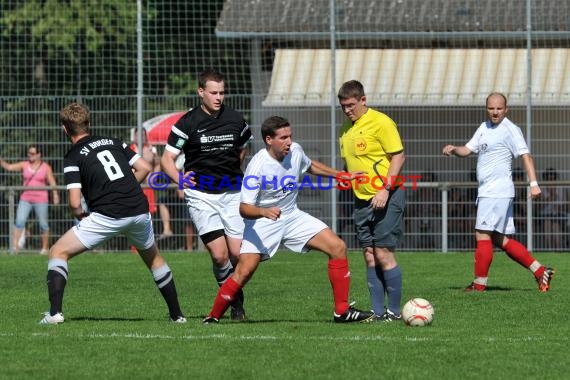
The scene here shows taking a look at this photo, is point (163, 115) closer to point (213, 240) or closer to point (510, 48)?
point (510, 48)

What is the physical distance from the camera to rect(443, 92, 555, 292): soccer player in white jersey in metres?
13.7

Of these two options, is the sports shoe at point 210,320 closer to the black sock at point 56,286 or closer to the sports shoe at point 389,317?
the black sock at point 56,286

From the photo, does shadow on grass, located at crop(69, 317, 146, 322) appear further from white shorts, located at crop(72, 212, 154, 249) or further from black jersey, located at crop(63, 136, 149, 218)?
black jersey, located at crop(63, 136, 149, 218)

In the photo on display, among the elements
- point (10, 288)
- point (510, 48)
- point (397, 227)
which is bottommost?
point (10, 288)

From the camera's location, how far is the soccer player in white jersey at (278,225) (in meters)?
10.2

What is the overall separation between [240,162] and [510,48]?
10.9 meters

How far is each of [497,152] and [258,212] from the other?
4.58 meters

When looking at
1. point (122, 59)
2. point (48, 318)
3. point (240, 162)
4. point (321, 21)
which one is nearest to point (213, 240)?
point (240, 162)

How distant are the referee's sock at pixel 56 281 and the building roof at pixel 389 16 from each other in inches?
472

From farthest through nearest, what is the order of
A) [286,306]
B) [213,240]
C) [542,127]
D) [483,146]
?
1. [542,127]
2. [483,146]
3. [286,306]
4. [213,240]

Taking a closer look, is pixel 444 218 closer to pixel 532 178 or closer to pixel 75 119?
pixel 532 178

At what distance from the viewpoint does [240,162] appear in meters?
11.6

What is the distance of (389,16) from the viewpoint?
23328 mm

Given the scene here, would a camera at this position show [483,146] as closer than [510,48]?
Yes
